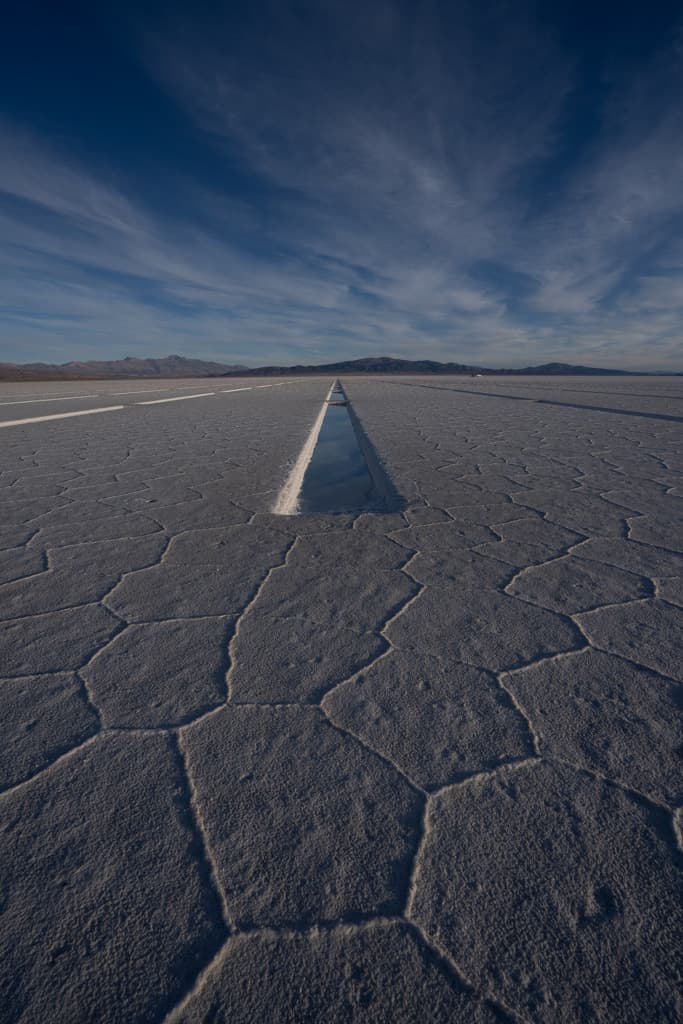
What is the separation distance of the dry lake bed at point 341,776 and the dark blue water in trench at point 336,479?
64 cm

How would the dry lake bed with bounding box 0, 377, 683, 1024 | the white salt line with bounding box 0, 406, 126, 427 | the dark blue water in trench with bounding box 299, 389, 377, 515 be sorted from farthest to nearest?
the white salt line with bounding box 0, 406, 126, 427
the dark blue water in trench with bounding box 299, 389, 377, 515
the dry lake bed with bounding box 0, 377, 683, 1024

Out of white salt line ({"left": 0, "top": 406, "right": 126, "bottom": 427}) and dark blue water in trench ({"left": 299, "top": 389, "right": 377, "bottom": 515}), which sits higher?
dark blue water in trench ({"left": 299, "top": 389, "right": 377, "bottom": 515})

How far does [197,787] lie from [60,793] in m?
0.21

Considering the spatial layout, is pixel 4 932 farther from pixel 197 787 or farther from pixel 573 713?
pixel 573 713

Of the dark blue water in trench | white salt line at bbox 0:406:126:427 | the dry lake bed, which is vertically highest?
the dry lake bed

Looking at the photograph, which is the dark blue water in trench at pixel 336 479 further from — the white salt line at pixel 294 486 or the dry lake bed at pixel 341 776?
the dry lake bed at pixel 341 776

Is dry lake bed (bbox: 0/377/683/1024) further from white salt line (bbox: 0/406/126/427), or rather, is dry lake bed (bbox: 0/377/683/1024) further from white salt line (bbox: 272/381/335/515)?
white salt line (bbox: 0/406/126/427)

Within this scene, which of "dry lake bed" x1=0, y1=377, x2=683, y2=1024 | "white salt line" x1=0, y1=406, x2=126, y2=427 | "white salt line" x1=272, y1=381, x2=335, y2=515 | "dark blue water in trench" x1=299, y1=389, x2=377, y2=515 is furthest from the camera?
"white salt line" x1=0, y1=406, x2=126, y2=427

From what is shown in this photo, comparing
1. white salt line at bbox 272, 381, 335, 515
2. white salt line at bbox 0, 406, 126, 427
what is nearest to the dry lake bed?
white salt line at bbox 272, 381, 335, 515

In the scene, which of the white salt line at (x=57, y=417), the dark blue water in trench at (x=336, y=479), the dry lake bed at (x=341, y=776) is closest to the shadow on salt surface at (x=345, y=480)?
the dark blue water in trench at (x=336, y=479)

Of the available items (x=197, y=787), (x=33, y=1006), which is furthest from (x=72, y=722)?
(x=33, y=1006)

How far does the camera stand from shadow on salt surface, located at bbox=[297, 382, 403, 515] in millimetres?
2652

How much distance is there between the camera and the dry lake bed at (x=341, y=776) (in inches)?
22.9

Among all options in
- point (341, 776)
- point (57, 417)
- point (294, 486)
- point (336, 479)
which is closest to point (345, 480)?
point (336, 479)
